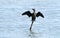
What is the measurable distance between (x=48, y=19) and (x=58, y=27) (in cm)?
81

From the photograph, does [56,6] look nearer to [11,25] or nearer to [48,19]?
[48,19]

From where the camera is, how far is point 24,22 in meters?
9.40

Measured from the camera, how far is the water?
8.58 metres

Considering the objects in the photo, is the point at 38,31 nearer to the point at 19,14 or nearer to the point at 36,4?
the point at 19,14

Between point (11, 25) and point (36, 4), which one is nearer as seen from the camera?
point (11, 25)

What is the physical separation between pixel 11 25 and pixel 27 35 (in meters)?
0.83

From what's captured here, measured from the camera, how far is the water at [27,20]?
8578mm

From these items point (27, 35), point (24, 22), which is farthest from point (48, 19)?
point (27, 35)

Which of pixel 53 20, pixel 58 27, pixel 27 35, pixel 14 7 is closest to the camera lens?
pixel 27 35

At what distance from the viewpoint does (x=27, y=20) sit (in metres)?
9.59

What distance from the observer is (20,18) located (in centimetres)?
983

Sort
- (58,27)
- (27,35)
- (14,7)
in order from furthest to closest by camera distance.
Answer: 1. (14,7)
2. (58,27)
3. (27,35)

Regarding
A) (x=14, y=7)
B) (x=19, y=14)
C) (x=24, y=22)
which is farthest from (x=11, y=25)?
(x=14, y=7)

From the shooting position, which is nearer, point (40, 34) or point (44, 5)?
point (40, 34)
